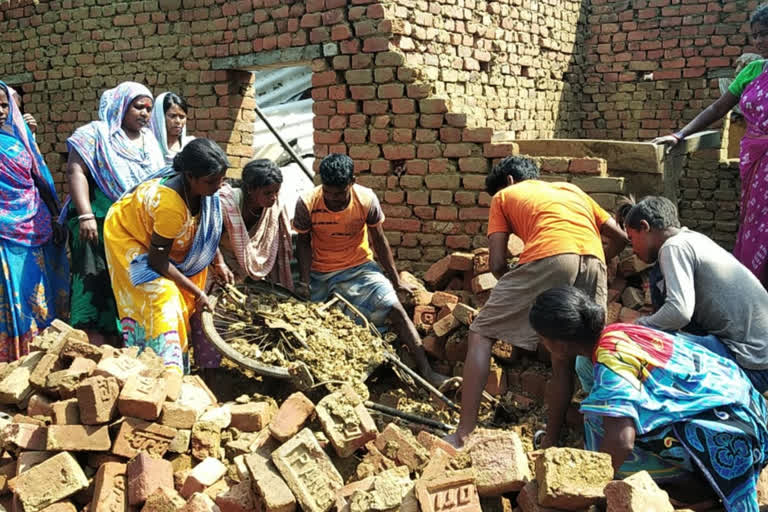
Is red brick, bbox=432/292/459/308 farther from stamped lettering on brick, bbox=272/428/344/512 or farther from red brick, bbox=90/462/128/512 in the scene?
red brick, bbox=90/462/128/512

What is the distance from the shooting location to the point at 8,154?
13.4 feet

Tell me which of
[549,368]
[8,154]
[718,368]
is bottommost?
[549,368]

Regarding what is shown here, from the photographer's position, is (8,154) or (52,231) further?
(52,231)

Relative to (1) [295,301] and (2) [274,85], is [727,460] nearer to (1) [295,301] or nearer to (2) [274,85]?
(1) [295,301]

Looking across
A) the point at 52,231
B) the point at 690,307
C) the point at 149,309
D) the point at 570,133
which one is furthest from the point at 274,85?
the point at 690,307

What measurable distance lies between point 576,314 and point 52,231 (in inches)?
131

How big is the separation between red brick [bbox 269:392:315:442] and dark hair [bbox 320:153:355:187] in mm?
A: 1517

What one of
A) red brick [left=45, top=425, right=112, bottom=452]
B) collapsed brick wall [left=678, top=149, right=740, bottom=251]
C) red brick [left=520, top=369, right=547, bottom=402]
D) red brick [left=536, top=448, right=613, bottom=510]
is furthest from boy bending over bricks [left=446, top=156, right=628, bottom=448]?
collapsed brick wall [left=678, top=149, right=740, bottom=251]

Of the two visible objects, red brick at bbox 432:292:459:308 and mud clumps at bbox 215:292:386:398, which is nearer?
mud clumps at bbox 215:292:386:398

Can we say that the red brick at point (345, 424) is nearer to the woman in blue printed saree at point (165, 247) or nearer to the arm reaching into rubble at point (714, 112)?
the woman in blue printed saree at point (165, 247)

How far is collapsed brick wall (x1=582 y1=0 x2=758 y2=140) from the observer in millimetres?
8258

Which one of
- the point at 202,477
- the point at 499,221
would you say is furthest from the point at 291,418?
the point at 499,221

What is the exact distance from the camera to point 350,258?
14.7 ft

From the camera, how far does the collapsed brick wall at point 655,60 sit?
8258mm
